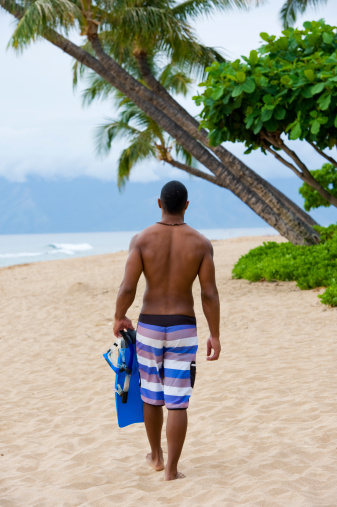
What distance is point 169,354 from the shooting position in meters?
3.16

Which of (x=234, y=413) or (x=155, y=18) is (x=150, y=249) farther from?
(x=155, y=18)

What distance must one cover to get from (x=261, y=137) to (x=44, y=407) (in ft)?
24.7

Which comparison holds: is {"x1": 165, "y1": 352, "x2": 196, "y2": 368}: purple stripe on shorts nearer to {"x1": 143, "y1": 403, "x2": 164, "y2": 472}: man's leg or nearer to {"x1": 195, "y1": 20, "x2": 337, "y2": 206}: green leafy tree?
{"x1": 143, "y1": 403, "x2": 164, "y2": 472}: man's leg

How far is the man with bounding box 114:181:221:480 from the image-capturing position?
10.3 feet

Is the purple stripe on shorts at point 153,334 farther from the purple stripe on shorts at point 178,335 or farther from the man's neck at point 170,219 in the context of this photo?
the man's neck at point 170,219

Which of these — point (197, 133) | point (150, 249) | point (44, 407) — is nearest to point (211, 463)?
point (150, 249)

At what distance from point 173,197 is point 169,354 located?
909 millimetres

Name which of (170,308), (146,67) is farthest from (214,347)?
(146,67)

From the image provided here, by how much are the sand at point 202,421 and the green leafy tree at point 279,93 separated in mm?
3253

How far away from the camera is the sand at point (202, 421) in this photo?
3271 mm

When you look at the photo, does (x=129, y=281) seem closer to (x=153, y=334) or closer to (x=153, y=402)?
(x=153, y=334)

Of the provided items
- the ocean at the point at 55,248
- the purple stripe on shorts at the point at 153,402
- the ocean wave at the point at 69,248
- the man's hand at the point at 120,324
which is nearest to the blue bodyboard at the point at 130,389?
the man's hand at the point at 120,324

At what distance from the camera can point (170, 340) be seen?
314 cm

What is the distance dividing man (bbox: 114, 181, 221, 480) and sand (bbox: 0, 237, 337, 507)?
53 centimetres
